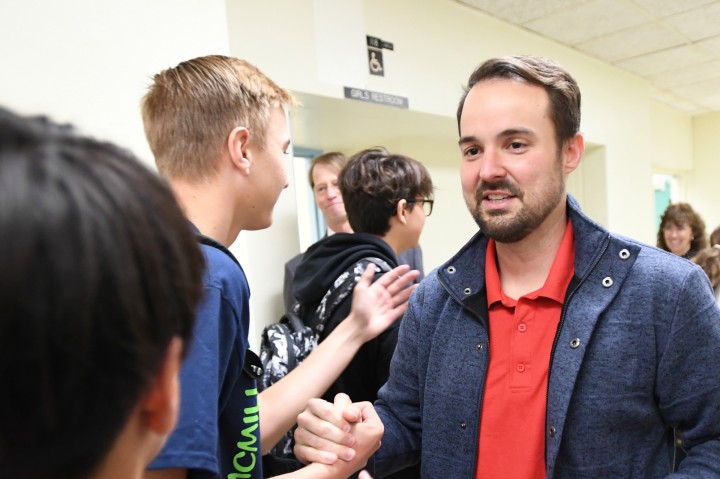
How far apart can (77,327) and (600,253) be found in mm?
919

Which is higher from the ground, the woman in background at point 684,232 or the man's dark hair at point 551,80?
the man's dark hair at point 551,80

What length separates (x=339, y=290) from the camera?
57.0 inches

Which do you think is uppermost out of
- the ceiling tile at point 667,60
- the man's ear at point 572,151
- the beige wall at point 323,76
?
the ceiling tile at point 667,60

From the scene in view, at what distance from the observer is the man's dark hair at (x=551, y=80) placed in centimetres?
107

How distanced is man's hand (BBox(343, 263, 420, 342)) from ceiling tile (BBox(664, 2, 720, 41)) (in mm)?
3606

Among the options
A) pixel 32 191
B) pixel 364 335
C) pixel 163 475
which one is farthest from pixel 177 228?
pixel 364 335

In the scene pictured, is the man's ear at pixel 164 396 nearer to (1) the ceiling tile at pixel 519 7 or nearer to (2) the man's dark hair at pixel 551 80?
(2) the man's dark hair at pixel 551 80

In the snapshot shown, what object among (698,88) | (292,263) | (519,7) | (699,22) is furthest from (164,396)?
(698,88)

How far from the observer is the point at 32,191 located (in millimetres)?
289

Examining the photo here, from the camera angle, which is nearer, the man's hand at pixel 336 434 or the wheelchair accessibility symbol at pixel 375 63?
the man's hand at pixel 336 434

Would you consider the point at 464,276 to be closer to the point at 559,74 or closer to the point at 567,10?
the point at 559,74

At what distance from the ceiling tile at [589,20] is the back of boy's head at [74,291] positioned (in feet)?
12.0

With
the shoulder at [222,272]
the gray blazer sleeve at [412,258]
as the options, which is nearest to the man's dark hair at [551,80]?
the shoulder at [222,272]

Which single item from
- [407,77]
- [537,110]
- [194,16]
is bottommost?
[537,110]
